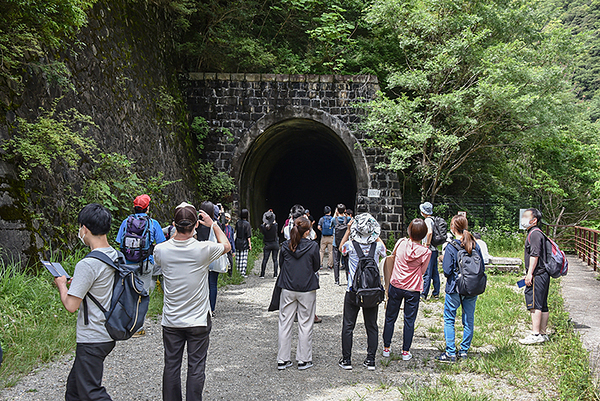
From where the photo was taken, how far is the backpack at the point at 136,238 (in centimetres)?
560

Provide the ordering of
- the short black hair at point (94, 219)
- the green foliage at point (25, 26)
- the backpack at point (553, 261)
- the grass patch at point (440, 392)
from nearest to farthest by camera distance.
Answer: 1. the short black hair at point (94, 219)
2. the grass patch at point (440, 392)
3. the backpack at point (553, 261)
4. the green foliage at point (25, 26)

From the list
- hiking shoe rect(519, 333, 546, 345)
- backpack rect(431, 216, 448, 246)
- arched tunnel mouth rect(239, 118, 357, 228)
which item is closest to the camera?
hiking shoe rect(519, 333, 546, 345)

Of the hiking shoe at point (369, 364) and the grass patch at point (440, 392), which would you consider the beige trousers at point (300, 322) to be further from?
the grass patch at point (440, 392)

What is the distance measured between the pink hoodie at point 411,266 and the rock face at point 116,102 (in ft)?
16.5

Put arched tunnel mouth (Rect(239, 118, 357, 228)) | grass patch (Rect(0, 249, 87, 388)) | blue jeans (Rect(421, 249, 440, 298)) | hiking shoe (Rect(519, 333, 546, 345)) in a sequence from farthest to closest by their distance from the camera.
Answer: arched tunnel mouth (Rect(239, 118, 357, 228))
blue jeans (Rect(421, 249, 440, 298))
hiking shoe (Rect(519, 333, 546, 345))
grass patch (Rect(0, 249, 87, 388))

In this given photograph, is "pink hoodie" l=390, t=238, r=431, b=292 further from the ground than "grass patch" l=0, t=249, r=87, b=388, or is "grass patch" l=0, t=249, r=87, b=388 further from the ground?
"pink hoodie" l=390, t=238, r=431, b=292

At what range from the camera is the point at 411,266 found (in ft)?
16.6

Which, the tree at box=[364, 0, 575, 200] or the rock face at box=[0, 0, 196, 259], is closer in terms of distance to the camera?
the rock face at box=[0, 0, 196, 259]

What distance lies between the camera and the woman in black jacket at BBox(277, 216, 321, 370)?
4953 millimetres

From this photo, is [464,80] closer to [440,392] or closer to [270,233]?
[270,233]

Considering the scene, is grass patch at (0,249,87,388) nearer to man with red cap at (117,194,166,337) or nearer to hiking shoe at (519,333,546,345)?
man with red cap at (117,194,166,337)

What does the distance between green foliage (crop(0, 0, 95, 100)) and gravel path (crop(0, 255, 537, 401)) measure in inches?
165

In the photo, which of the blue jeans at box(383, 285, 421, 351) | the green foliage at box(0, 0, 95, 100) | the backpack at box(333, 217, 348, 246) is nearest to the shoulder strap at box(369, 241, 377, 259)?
the blue jeans at box(383, 285, 421, 351)

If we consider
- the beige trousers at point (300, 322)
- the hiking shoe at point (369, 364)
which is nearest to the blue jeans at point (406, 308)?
the hiking shoe at point (369, 364)
